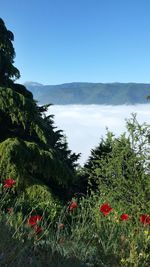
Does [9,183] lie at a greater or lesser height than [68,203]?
greater

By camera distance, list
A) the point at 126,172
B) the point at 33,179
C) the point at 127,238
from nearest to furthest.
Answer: the point at 127,238 → the point at 126,172 → the point at 33,179

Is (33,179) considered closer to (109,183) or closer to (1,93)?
(1,93)

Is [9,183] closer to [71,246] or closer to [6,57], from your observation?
[71,246]

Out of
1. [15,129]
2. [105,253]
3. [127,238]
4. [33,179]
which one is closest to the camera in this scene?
[105,253]

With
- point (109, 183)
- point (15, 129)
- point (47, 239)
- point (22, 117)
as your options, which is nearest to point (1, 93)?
point (22, 117)

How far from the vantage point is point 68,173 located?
47.4 feet

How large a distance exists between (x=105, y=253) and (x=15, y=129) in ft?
40.9

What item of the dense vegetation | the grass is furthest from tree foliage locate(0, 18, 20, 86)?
the grass

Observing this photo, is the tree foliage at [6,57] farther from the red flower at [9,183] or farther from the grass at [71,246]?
the grass at [71,246]

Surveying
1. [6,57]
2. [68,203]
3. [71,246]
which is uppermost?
[6,57]

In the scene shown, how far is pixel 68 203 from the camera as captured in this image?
19.5 ft

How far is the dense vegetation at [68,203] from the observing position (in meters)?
3.88

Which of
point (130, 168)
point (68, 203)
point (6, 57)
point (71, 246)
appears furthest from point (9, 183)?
point (6, 57)

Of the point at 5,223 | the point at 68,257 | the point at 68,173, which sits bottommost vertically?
the point at 68,257
